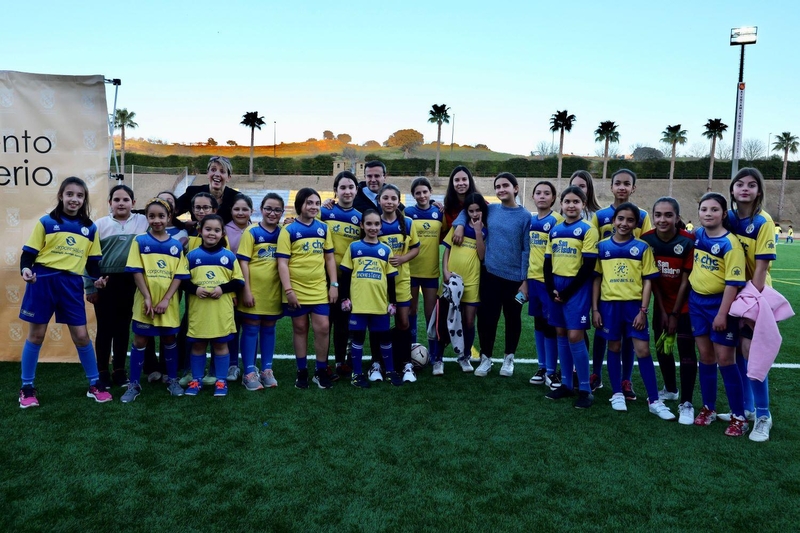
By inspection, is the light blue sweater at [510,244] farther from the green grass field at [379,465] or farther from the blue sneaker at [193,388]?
the blue sneaker at [193,388]

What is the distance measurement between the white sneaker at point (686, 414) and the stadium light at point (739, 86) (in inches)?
461

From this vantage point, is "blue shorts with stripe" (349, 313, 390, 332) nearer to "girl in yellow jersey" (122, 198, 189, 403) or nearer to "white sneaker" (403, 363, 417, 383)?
"white sneaker" (403, 363, 417, 383)

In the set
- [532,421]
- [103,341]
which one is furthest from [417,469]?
[103,341]

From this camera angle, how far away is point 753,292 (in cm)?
347

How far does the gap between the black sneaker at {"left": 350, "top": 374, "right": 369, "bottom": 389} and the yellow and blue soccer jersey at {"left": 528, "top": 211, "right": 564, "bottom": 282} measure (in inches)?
63.2

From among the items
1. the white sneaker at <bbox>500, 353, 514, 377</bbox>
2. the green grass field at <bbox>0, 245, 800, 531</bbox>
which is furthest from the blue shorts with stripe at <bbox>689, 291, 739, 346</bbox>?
the white sneaker at <bbox>500, 353, 514, 377</bbox>

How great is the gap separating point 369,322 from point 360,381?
485 mm

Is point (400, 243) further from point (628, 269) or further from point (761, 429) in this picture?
point (761, 429)

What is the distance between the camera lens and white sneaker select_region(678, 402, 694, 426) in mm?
3816

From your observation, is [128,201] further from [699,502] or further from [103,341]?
[699,502]

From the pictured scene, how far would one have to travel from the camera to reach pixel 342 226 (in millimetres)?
4703

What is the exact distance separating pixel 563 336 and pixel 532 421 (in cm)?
80

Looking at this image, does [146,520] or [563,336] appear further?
[563,336]

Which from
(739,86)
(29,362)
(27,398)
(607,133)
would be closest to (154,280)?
(29,362)
